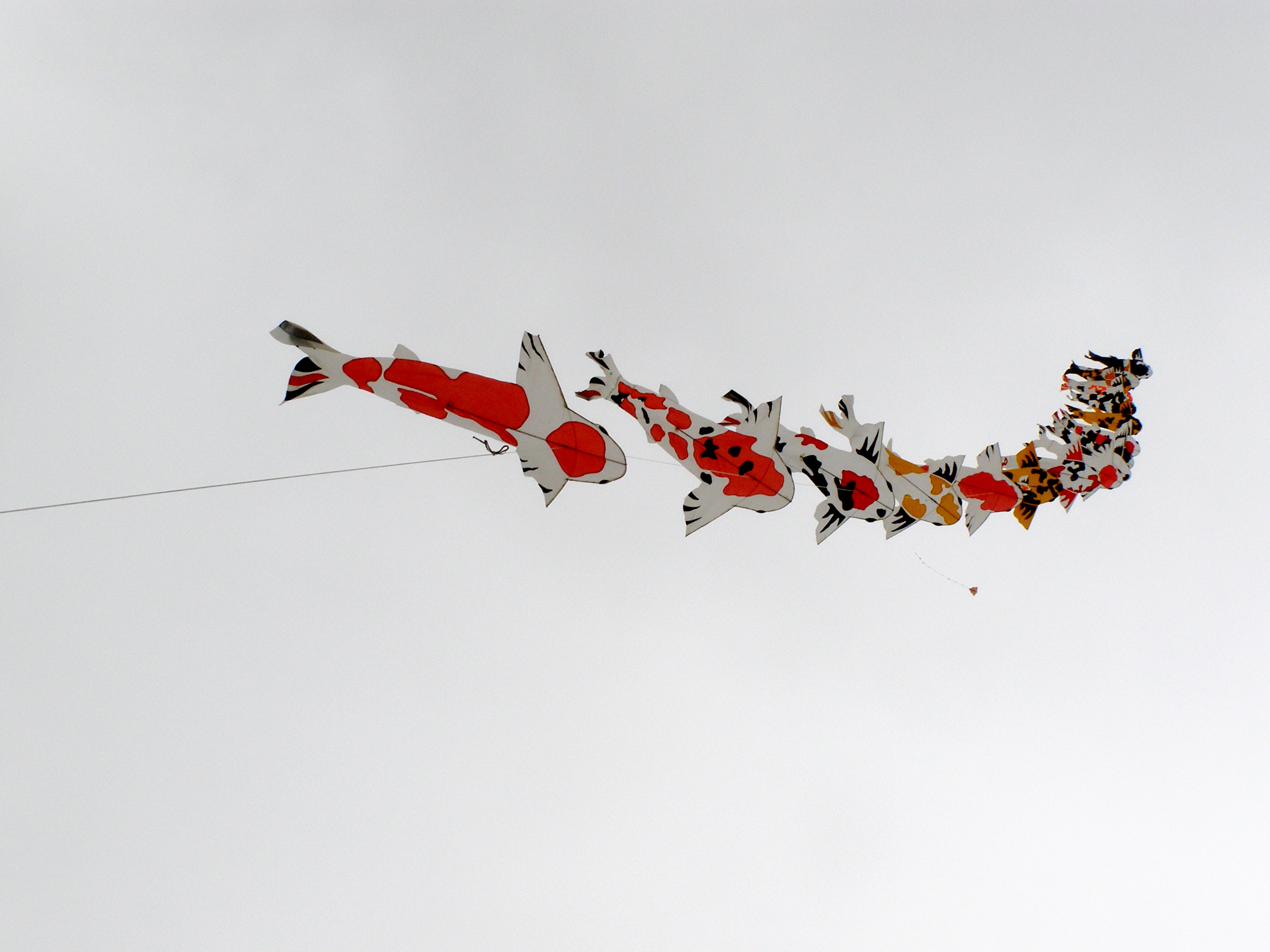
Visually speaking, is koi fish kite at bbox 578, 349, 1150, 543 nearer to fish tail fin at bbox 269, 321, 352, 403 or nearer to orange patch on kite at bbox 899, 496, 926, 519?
orange patch on kite at bbox 899, 496, 926, 519

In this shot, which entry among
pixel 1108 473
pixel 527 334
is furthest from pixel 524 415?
pixel 1108 473

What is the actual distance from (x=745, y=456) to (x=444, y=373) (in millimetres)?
Answer: 1595

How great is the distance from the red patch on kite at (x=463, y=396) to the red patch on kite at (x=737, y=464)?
100cm

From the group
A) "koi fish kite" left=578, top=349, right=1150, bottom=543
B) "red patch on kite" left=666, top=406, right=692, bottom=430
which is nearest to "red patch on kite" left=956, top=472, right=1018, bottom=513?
"koi fish kite" left=578, top=349, right=1150, bottom=543

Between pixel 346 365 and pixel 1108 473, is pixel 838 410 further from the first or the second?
pixel 346 365

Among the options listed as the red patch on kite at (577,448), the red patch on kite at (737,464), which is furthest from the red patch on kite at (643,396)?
the red patch on kite at (577,448)

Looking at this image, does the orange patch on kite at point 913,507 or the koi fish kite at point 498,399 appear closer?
the koi fish kite at point 498,399

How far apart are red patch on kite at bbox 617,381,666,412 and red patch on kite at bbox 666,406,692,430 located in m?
0.04

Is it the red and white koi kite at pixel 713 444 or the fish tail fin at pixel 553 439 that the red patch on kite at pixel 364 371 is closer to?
the fish tail fin at pixel 553 439

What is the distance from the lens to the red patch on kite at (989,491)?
5.12 metres

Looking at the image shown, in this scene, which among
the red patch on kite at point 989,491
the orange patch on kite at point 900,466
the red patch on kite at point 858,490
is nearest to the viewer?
the red patch on kite at point 858,490

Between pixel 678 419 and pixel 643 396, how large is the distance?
212 mm

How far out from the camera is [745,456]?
4305 mm

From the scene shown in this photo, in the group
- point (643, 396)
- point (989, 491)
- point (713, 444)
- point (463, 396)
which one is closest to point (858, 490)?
point (713, 444)
